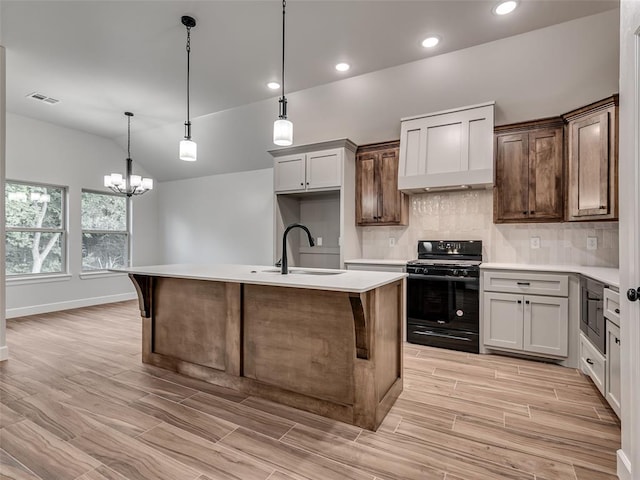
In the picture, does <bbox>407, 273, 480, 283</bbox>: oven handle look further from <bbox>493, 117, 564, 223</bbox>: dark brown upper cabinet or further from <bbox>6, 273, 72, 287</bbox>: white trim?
<bbox>6, 273, 72, 287</bbox>: white trim

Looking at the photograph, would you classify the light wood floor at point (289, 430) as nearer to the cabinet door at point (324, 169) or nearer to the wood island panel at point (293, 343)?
the wood island panel at point (293, 343)

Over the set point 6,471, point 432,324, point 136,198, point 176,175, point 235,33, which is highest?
point 235,33

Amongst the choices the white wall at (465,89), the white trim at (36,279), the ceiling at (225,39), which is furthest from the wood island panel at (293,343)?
the white trim at (36,279)

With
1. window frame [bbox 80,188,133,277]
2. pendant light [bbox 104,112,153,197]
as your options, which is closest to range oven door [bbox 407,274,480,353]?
pendant light [bbox 104,112,153,197]

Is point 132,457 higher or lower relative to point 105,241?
lower

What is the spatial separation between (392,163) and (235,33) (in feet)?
7.69

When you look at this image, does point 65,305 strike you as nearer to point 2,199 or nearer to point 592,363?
point 2,199

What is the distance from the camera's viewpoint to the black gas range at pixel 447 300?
355 centimetres

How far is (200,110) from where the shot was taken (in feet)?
16.1

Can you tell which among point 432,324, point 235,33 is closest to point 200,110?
point 235,33

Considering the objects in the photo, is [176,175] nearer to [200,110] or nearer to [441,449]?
[200,110]

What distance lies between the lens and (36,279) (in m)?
5.32

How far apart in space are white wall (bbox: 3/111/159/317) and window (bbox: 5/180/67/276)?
0.16 m

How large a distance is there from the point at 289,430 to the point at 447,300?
7.65 ft
